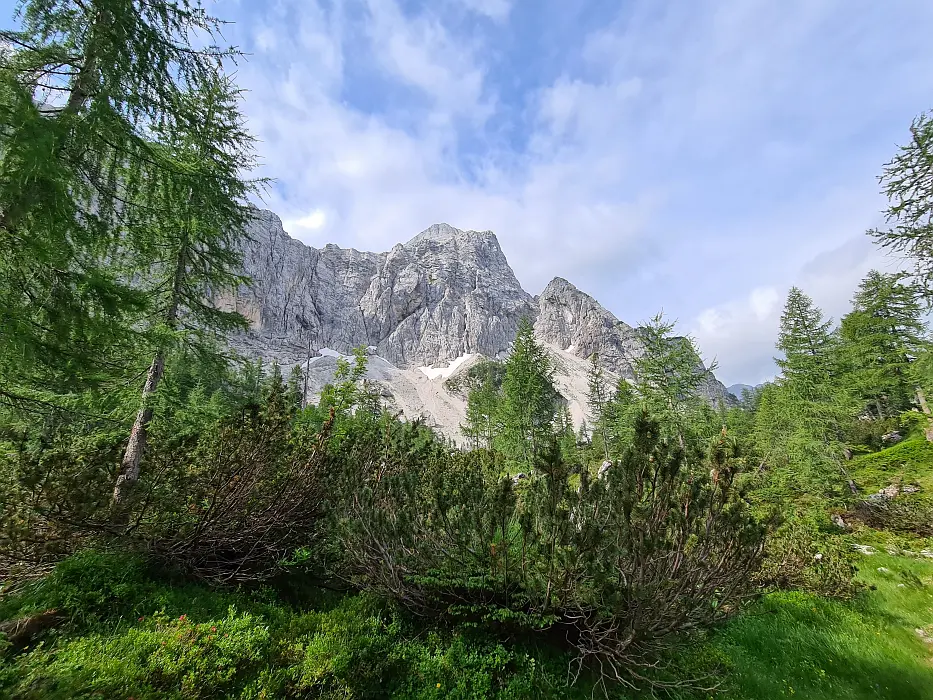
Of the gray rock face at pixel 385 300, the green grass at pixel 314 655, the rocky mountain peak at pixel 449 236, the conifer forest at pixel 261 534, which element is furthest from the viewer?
the rocky mountain peak at pixel 449 236

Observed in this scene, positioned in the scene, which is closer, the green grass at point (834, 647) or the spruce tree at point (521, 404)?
the green grass at point (834, 647)

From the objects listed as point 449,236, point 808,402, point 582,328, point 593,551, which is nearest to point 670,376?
point 808,402

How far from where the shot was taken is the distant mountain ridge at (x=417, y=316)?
9462cm

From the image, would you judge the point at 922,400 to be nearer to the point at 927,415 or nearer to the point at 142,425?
the point at 927,415

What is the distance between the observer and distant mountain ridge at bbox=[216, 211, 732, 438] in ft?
310

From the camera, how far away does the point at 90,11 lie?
4.19m

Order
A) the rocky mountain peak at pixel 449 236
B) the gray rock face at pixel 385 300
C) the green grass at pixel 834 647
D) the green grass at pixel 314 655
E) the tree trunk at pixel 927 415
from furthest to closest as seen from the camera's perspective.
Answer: the rocky mountain peak at pixel 449 236, the gray rock face at pixel 385 300, the tree trunk at pixel 927 415, the green grass at pixel 834 647, the green grass at pixel 314 655

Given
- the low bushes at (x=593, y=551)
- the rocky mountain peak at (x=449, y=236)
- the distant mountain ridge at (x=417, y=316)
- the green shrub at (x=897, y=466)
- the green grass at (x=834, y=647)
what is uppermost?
the rocky mountain peak at (x=449, y=236)

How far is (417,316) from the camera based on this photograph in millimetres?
123750

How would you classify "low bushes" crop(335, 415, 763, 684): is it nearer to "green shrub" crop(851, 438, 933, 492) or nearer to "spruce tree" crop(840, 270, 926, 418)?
"green shrub" crop(851, 438, 933, 492)

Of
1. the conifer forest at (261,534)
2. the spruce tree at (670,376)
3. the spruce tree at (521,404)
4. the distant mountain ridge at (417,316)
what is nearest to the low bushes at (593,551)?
the conifer forest at (261,534)

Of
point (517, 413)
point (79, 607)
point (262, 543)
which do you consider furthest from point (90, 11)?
point (517, 413)

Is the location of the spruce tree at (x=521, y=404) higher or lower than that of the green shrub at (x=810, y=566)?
higher

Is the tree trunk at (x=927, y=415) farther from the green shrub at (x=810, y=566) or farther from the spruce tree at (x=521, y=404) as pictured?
the spruce tree at (x=521, y=404)
